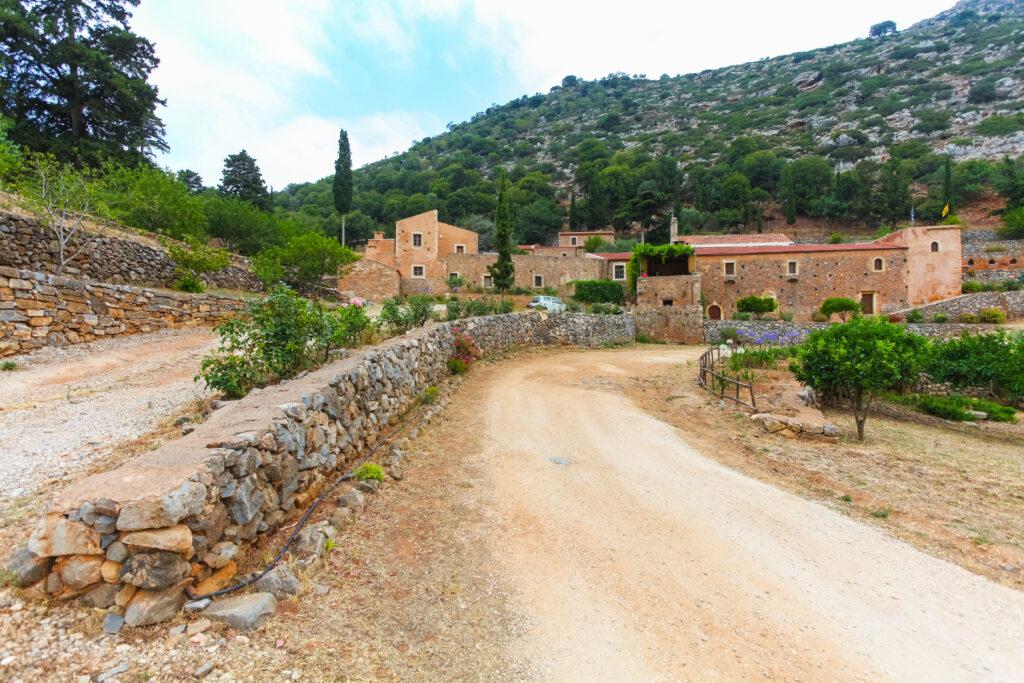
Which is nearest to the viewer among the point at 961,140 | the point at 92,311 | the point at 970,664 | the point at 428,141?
A: the point at 970,664

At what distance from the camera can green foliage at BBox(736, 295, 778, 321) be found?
103 ft

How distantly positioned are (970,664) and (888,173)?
229ft

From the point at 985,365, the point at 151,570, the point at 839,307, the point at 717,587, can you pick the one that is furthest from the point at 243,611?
the point at 839,307

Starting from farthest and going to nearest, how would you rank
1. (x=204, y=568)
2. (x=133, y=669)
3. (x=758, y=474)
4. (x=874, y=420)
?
(x=874, y=420) → (x=758, y=474) → (x=204, y=568) → (x=133, y=669)

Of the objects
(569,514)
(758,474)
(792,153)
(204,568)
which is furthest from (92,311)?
(792,153)

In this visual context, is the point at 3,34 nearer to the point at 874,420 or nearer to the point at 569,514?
the point at 569,514

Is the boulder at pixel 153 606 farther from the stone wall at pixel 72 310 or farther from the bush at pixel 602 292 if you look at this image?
the bush at pixel 602 292

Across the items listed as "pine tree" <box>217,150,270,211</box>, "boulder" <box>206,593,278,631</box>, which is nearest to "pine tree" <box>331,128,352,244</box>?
"pine tree" <box>217,150,270,211</box>

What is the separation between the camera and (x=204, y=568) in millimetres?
2979

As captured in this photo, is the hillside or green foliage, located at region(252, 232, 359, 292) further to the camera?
the hillside

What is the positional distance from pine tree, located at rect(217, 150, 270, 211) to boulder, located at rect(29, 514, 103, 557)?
A: 49197mm

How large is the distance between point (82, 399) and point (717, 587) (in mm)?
8208

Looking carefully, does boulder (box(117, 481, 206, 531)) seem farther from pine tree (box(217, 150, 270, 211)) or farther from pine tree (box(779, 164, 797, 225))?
pine tree (box(779, 164, 797, 225))

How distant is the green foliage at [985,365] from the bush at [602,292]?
19.4 m
